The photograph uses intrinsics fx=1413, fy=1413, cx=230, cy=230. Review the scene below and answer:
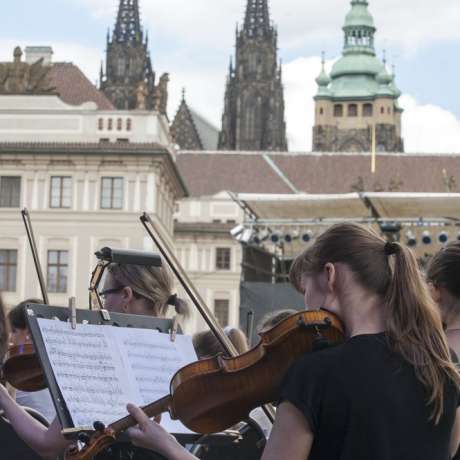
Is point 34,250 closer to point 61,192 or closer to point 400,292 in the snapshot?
point 400,292

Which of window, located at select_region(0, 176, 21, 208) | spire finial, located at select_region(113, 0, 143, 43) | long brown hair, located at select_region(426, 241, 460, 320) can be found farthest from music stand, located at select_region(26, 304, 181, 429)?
spire finial, located at select_region(113, 0, 143, 43)

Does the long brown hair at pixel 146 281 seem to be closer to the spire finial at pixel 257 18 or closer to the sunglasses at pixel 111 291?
the sunglasses at pixel 111 291

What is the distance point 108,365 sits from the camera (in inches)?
134

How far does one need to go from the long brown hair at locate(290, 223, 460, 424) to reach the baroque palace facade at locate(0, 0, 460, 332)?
72.7 feet

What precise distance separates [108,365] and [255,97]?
Result: 86245 millimetres

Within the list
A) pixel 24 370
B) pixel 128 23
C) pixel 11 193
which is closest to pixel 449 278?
pixel 24 370

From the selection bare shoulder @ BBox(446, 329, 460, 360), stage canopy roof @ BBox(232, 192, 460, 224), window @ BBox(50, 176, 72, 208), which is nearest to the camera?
bare shoulder @ BBox(446, 329, 460, 360)

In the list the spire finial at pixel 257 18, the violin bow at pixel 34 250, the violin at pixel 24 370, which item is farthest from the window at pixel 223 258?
the violin at pixel 24 370

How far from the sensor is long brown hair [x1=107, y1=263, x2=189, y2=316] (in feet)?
13.8

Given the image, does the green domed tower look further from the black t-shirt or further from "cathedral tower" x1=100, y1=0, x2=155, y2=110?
the black t-shirt

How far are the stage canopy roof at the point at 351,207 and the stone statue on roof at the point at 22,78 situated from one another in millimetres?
17189

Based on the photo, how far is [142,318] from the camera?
372 cm

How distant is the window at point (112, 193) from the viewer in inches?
1606

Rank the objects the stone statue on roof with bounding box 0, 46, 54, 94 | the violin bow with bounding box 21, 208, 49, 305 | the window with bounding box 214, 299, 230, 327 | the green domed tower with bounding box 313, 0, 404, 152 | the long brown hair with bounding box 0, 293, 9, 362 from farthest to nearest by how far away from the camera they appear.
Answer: the green domed tower with bounding box 313, 0, 404, 152
the window with bounding box 214, 299, 230, 327
the stone statue on roof with bounding box 0, 46, 54, 94
the violin bow with bounding box 21, 208, 49, 305
the long brown hair with bounding box 0, 293, 9, 362
